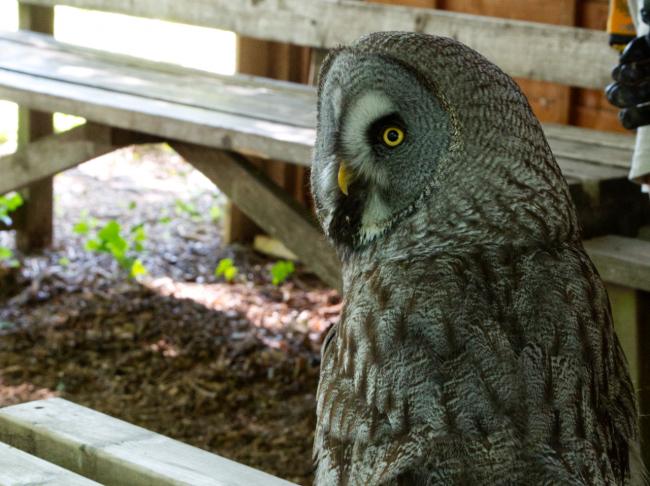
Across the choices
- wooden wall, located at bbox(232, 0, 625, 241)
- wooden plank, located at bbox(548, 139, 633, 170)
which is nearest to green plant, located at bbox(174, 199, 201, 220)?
wooden wall, located at bbox(232, 0, 625, 241)

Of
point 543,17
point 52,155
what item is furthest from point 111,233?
point 543,17

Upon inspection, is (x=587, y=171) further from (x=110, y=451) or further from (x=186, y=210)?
(x=186, y=210)

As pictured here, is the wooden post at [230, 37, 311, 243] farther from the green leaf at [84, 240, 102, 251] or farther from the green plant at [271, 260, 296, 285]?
the green leaf at [84, 240, 102, 251]

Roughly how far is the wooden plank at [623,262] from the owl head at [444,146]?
2.53 ft

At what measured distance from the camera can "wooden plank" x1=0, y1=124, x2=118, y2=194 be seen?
393 centimetres

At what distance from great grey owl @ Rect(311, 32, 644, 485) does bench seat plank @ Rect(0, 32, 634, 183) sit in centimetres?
103

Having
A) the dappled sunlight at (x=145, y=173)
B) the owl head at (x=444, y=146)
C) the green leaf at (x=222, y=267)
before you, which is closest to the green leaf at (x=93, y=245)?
the green leaf at (x=222, y=267)

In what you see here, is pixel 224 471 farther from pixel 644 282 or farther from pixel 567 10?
pixel 567 10

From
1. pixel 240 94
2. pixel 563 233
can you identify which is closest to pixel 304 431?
pixel 240 94

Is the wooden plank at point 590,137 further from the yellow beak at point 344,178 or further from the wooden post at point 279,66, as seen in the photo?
the wooden post at point 279,66

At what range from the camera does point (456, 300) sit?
1675mm

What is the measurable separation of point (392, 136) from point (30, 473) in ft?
2.56

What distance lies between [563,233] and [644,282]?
0.83 metres

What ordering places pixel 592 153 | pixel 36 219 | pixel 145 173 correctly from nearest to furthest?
pixel 592 153 < pixel 36 219 < pixel 145 173
